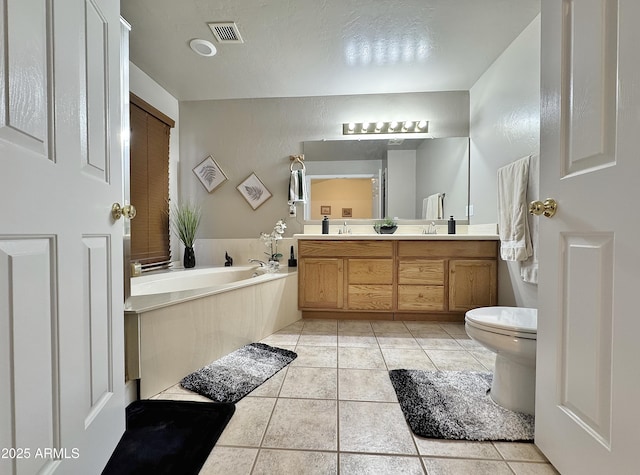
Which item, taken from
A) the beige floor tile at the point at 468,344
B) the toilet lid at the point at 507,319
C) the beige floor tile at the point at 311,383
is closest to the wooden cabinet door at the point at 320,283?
the beige floor tile at the point at 311,383

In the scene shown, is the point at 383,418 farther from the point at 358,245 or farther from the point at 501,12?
the point at 501,12

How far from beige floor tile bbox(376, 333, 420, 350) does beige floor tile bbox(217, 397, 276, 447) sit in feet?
3.28

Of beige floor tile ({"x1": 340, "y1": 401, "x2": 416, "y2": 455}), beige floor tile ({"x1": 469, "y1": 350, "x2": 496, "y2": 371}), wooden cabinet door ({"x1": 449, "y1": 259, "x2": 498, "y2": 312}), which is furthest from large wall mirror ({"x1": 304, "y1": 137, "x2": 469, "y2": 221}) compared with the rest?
beige floor tile ({"x1": 340, "y1": 401, "x2": 416, "y2": 455})

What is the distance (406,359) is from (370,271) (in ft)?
2.78

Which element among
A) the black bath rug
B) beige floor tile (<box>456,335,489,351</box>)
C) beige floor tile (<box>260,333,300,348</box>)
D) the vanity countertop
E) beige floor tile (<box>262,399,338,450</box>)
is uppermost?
the vanity countertop

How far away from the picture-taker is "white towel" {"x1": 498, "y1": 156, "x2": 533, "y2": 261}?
1.80 m

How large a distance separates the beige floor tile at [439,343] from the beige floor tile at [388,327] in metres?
0.22

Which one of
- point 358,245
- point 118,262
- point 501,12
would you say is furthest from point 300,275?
point 501,12

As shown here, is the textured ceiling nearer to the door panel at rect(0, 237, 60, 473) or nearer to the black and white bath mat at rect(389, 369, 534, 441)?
the door panel at rect(0, 237, 60, 473)

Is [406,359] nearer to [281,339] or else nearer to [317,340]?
[317,340]

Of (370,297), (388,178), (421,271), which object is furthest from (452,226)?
(370,297)

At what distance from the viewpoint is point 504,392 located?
4.05 ft

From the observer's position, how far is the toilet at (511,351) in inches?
43.4

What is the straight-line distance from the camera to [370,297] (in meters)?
2.40
